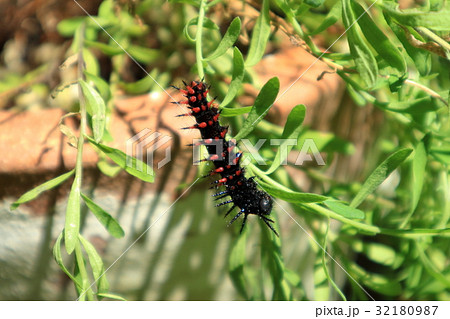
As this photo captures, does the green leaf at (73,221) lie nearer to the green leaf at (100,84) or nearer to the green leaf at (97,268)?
the green leaf at (97,268)

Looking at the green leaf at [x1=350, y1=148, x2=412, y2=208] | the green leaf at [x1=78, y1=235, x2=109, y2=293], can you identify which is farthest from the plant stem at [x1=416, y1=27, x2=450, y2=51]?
the green leaf at [x1=78, y1=235, x2=109, y2=293]

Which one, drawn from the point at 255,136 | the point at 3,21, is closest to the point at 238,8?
the point at 255,136

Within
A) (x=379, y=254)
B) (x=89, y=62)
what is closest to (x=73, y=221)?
(x=89, y=62)

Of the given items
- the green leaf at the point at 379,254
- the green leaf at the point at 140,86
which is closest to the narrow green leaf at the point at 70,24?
the green leaf at the point at 140,86

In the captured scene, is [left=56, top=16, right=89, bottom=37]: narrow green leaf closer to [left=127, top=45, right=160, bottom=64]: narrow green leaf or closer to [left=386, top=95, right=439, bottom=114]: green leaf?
[left=127, top=45, right=160, bottom=64]: narrow green leaf

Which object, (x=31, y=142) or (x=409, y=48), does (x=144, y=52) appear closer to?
(x=31, y=142)

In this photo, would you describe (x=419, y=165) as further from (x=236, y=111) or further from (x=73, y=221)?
(x=73, y=221)
